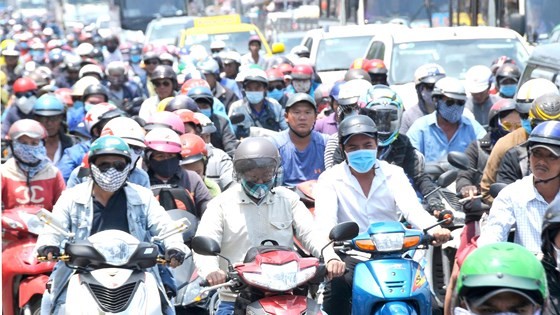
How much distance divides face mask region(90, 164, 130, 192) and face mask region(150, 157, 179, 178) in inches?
77.8

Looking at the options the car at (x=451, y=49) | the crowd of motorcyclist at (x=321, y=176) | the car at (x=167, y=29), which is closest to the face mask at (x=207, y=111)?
the crowd of motorcyclist at (x=321, y=176)

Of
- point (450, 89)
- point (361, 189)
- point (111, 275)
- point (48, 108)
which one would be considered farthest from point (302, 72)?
point (111, 275)

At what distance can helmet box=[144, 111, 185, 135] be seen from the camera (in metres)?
11.2

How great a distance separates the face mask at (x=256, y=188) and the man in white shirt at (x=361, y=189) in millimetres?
546

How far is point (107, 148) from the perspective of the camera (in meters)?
7.57

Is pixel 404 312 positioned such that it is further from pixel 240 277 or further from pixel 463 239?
pixel 463 239

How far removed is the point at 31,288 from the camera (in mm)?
9414

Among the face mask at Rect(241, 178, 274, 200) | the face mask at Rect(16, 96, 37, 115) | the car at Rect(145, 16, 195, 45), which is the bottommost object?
the car at Rect(145, 16, 195, 45)

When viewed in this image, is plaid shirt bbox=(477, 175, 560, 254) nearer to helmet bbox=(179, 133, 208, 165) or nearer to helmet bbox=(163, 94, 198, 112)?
helmet bbox=(179, 133, 208, 165)

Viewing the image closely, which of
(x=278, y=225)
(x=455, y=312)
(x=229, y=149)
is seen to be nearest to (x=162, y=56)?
(x=229, y=149)

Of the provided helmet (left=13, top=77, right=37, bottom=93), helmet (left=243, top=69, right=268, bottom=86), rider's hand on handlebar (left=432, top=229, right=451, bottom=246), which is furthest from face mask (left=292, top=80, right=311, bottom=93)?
rider's hand on handlebar (left=432, top=229, right=451, bottom=246)

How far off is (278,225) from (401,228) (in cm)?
72

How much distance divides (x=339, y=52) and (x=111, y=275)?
16.5 metres

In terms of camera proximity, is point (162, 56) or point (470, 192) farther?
point (162, 56)
